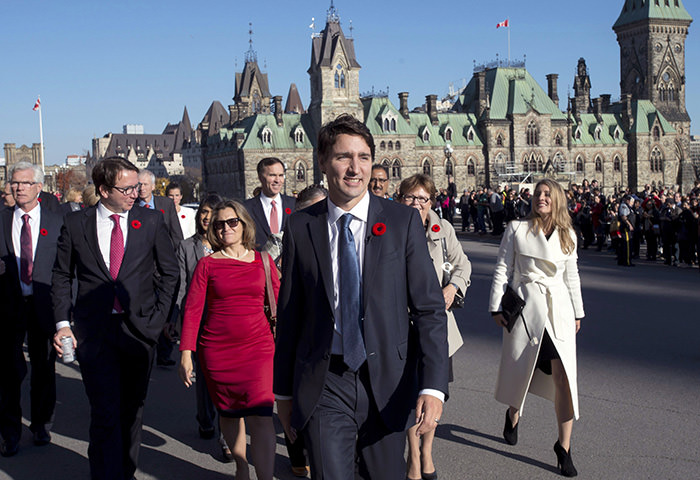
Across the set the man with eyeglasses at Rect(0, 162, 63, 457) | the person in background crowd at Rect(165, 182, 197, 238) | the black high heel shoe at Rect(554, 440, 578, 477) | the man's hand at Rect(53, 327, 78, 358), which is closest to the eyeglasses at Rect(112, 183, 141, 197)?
the man's hand at Rect(53, 327, 78, 358)

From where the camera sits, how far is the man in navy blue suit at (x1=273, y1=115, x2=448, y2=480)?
289 centimetres

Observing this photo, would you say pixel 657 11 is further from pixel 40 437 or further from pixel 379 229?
pixel 379 229

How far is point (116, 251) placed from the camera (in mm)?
4633

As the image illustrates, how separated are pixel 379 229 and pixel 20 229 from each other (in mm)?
3946

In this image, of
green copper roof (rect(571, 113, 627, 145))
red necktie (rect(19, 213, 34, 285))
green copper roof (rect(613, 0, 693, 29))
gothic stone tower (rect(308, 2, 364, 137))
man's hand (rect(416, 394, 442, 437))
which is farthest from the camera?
green copper roof (rect(613, 0, 693, 29))

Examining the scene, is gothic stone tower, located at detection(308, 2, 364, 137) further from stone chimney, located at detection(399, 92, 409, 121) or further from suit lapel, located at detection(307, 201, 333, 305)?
suit lapel, located at detection(307, 201, 333, 305)

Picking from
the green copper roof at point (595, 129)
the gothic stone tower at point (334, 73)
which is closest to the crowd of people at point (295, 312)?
the gothic stone tower at point (334, 73)

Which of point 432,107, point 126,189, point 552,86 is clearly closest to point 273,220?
point 126,189

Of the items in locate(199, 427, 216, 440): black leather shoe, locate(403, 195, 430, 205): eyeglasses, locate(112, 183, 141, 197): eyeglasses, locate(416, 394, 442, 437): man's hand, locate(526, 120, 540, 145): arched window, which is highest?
locate(526, 120, 540, 145): arched window

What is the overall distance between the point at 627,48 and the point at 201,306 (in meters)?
93.6

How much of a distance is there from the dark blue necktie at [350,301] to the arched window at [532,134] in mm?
70849

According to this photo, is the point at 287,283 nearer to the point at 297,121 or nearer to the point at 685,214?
the point at 685,214

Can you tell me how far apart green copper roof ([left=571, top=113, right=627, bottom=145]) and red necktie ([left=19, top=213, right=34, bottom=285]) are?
240 feet

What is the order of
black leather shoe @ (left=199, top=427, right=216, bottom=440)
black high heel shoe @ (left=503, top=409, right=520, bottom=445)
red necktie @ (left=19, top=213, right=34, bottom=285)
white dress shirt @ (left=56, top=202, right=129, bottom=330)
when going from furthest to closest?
black leather shoe @ (left=199, top=427, right=216, bottom=440), red necktie @ (left=19, top=213, right=34, bottom=285), black high heel shoe @ (left=503, top=409, right=520, bottom=445), white dress shirt @ (left=56, top=202, right=129, bottom=330)
